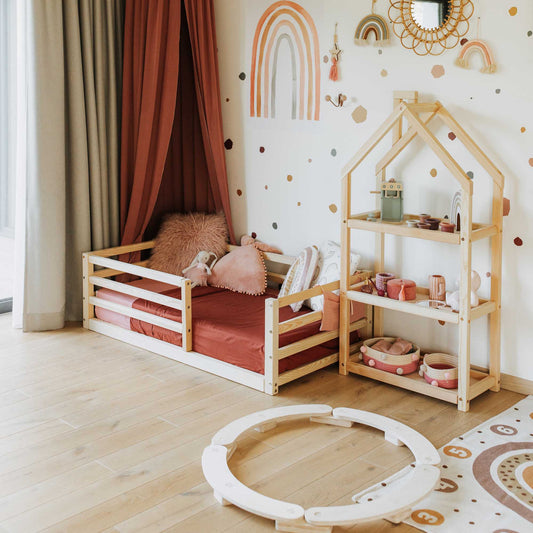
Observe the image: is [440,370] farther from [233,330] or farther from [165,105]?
[165,105]

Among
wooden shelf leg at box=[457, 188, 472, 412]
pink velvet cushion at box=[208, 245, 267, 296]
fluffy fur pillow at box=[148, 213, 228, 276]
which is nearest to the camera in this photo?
wooden shelf leg at box=[457, 188, 472, 412]

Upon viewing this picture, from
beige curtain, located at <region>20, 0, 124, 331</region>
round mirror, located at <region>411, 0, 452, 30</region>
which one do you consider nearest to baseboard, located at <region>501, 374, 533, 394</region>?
round mirror, located at <region>411, 0, 452, 30</region>

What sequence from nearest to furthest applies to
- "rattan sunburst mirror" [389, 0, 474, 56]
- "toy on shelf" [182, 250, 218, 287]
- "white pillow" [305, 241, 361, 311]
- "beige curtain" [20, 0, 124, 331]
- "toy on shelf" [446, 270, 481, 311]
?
1. "toy on shelf" [446, 270, 481, 311]
2. "rattan sunburst mirror" [389, 0, 474, 56]
3. "white pillow" [305, 241, 361, 311]
4. "beige curtain" [20, 0, 124, 331]
5. "toy on shelf" [182, 250, 218, 287]

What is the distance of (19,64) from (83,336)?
1.46 m

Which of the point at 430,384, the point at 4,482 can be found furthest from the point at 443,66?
the point at 4,482

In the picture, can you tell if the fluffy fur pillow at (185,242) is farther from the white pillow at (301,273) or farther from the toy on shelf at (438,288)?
the toy on shelf at (438,288)

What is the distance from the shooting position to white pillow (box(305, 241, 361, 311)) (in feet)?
11.0

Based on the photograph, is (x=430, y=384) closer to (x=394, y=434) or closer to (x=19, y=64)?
(x=394, y=434)

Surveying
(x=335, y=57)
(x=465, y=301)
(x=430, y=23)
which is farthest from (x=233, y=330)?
(x=430, y=23)

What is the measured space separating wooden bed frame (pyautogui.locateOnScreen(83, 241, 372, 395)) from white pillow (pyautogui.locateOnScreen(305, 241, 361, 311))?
7 centimetres

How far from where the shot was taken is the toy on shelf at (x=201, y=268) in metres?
3.90

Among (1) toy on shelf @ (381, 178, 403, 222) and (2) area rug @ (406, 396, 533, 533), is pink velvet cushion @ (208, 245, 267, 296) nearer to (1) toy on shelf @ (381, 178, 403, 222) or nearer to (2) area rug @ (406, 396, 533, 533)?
(1) toy on shelf @ (381, 178, 403, 222)

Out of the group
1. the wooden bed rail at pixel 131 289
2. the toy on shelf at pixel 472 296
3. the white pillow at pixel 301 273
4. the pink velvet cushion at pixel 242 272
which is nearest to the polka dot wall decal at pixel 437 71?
the toy on shelf at pixel 472 296

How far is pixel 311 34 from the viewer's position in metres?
3.55
